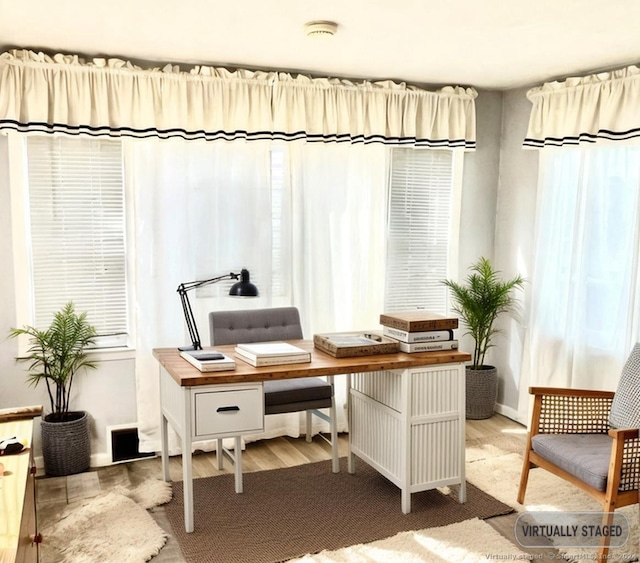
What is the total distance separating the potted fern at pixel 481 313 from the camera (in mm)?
4570

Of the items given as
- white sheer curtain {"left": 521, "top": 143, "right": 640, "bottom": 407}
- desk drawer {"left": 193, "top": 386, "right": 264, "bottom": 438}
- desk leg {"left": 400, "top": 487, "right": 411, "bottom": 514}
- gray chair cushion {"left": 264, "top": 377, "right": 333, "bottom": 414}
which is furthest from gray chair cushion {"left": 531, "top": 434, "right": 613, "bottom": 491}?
desk drawer {"left": 193, "top": 386, "right": 264, "bottom": 438}

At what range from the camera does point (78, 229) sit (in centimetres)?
383

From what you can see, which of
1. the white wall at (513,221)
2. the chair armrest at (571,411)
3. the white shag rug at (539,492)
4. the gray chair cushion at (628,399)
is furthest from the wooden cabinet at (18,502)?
the white wall at (513,221)

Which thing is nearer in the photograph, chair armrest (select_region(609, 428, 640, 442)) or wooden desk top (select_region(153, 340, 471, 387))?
chair armrest (select_region(609, 428, 640, 442))

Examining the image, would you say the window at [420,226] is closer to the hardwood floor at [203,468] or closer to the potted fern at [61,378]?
the hardwood floor at [203,468]

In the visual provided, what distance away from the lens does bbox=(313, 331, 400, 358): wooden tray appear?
3213 millimetres

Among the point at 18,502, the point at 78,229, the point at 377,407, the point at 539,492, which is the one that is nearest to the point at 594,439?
the point at 539,492

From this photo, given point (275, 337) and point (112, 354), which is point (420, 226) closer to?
point (275, 337)

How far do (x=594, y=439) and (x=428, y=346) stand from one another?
35.0 inches

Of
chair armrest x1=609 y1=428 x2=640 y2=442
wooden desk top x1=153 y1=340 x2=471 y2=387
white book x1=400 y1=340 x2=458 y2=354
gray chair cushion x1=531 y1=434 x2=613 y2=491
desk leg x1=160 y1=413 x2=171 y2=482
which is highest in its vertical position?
white book x1=400 y1=340 x2=458 y2=354

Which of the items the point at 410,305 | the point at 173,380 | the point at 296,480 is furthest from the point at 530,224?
the point at 173,380

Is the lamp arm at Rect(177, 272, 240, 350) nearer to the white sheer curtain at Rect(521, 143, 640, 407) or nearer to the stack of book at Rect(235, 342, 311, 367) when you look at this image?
the stack of book at Rect(235, 342, 311, 367)

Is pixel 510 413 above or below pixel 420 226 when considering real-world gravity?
below

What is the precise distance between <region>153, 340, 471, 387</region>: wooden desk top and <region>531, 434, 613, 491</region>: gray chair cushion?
546 millimetres
